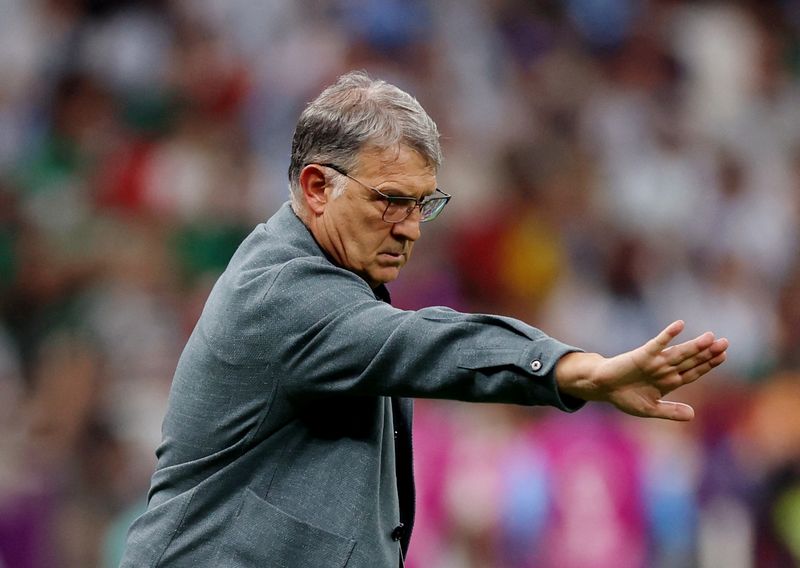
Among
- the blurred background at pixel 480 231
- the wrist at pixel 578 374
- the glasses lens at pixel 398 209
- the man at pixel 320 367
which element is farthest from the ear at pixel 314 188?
the blurred background at pixel 480 231

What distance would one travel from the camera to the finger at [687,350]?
235 cm

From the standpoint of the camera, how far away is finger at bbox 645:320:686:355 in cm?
231

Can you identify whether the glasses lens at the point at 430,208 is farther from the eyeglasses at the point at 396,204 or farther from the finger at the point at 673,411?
the finger at the point at 673,411

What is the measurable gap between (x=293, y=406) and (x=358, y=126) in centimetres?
53

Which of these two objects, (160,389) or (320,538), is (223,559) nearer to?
(320,538)

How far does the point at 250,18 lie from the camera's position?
8.95 metres

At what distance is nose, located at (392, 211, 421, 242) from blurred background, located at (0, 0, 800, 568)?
3034mm

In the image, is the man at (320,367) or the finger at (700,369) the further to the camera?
the man at (320,367)

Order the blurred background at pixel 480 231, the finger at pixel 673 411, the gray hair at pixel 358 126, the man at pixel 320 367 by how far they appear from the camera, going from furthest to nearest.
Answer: the blurred background at pixel 480 231, the gray hair at pixel 358 126, the man at pixel 320 367, the finger at pixel 673 411

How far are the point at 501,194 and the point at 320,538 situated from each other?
5439 millimetres

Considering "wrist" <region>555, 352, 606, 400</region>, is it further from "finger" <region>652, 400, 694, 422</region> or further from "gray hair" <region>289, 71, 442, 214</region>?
"gray hair" <region>289, 71, 442, 214</region>

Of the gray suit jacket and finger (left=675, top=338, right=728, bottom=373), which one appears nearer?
finger (left=675, top=338, right=728, bottom=373)

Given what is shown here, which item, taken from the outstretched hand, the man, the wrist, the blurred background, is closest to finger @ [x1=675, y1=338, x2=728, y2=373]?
the outstretched hand

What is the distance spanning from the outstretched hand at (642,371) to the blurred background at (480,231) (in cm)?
344
